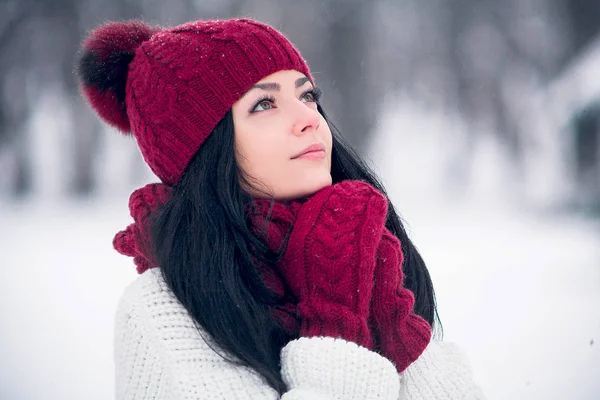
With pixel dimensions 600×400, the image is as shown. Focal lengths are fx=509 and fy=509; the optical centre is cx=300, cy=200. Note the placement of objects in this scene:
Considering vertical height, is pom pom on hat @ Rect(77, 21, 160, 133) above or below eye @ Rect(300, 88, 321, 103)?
above

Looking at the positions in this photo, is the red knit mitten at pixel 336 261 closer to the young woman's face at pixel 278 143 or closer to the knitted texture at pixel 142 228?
the young woman's face at pixel 278 143

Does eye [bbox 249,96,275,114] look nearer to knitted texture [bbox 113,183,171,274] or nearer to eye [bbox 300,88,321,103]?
eye [bbox 300,88,321,103]

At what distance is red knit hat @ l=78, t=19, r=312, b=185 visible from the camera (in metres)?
1.34

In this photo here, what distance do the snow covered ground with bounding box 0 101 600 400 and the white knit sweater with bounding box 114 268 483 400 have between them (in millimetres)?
640

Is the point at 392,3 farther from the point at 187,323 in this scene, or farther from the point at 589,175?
the point at 187,323

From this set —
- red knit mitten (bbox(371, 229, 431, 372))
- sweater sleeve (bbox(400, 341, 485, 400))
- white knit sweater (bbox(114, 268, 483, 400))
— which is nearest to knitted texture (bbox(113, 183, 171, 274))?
white knit sweater (bbox(114, 268, 483, 400))

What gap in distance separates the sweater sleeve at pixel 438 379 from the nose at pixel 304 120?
67cm

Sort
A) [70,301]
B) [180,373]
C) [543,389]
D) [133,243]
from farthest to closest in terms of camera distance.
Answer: [70,301], [543,389], [133,243], [180,373]

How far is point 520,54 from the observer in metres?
6.04

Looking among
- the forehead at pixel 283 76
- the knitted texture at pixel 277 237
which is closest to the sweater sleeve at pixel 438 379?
the knitted texture at pixel 277 237

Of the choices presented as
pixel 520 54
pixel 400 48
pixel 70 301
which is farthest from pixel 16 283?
pixel 520 54

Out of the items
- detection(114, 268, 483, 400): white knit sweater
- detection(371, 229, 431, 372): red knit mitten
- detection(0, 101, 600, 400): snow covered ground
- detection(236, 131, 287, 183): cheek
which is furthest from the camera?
detection(0, 101, 600, 400): snow covered ground

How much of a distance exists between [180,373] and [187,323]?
12 centimetres

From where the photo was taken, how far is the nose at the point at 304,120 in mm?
1318
